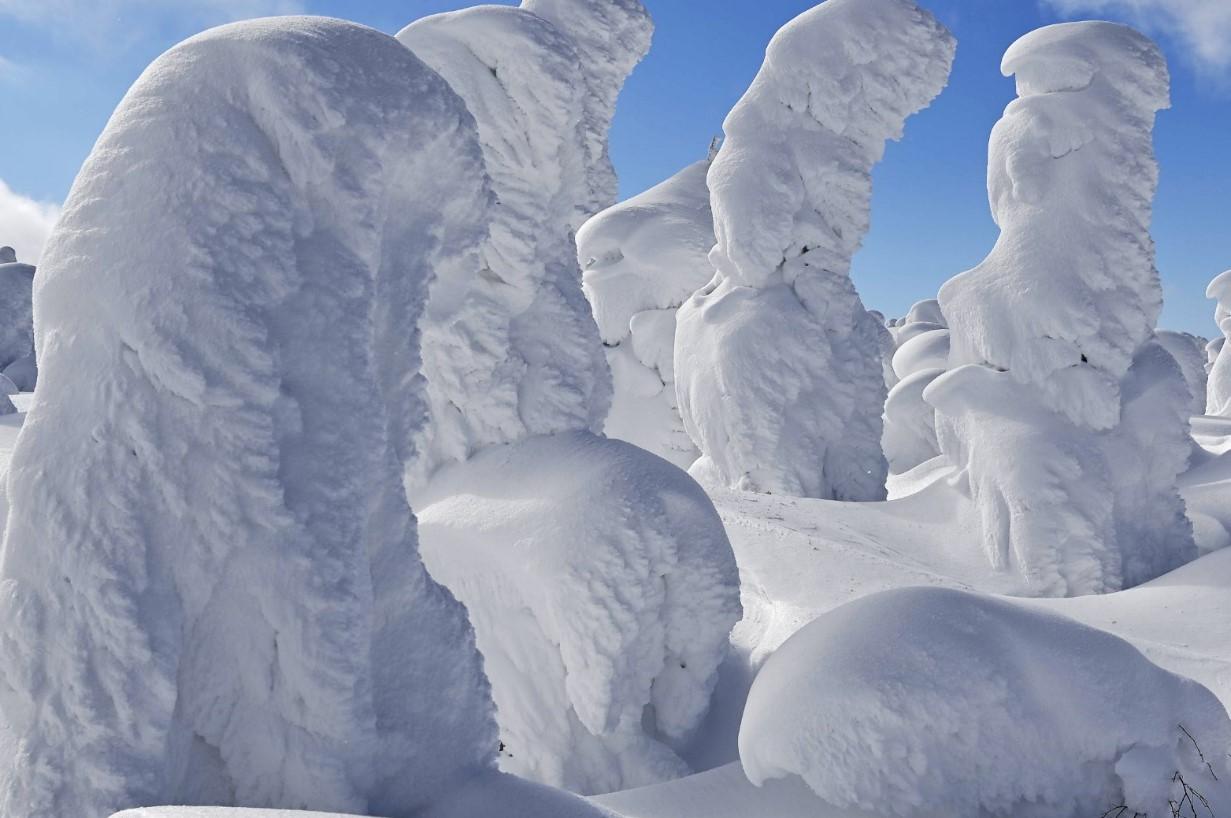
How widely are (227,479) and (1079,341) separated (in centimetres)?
613

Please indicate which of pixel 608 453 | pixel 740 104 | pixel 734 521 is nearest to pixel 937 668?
pixel 608 453

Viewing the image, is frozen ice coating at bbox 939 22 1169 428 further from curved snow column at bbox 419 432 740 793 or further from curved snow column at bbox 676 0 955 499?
curved snow column at bbox 419 432 740 793

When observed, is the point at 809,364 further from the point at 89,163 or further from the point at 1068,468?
the point at 89,163

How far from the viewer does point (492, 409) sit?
4258 mm

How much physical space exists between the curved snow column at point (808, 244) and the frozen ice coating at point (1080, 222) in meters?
1.50

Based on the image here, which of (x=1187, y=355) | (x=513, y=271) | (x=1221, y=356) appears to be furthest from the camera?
(x=1221, y=356)

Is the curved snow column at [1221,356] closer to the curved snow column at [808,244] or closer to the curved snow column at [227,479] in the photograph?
the curved snow column at [808,244]

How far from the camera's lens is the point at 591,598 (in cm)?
373

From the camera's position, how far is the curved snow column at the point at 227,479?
1778 millimetres

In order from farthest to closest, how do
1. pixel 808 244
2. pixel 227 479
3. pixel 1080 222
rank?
1. pixel 808 244
2. pixel 1080 222
3. pixel 227 479

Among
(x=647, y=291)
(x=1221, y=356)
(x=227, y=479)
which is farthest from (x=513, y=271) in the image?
(x=1221, y=356)

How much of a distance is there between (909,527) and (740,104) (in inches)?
145

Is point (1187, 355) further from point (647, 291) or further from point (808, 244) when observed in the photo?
point (808, 244)

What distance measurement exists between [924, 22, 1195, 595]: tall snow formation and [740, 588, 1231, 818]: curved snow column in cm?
347
